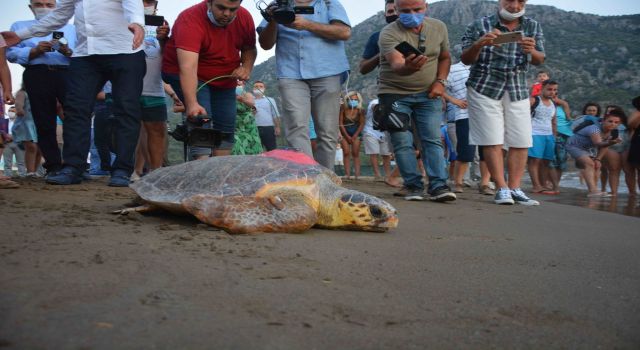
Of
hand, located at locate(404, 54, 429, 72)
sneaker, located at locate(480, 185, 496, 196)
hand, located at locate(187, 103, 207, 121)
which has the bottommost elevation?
sneaker, located at locate(480, 185, 496, 196)

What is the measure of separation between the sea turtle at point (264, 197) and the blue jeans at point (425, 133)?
165 centimetres

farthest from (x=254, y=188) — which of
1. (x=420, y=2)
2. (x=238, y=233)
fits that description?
(x=420, y=2)

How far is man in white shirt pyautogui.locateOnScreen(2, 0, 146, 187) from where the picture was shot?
3818 mm

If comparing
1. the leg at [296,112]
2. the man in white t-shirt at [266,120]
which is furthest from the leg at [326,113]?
the man in white t-shirt at [266,120]

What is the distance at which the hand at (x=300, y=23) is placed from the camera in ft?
12.0

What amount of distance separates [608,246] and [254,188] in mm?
1822

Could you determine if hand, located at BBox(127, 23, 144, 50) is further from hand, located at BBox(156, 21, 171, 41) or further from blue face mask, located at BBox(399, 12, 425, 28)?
blue face mask, located at BBox(399, 12, 425, 28)

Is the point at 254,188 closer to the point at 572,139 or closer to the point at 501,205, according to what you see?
the point at 501,205

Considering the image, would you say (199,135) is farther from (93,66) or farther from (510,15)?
(510,15)

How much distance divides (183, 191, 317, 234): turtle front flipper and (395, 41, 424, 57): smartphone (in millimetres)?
1840

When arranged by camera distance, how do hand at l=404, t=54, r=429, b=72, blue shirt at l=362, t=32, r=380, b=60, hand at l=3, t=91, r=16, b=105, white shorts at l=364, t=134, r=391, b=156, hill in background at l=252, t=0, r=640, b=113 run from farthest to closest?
→ 1. hill in background at l=252, t=0, r=640, b=113
2. white shorts at l=364, t=134, r=391, b=156
3. blue shirt at l=362, t=32, r=380, b=60
4. hand at l=3, t=91, r=16, b=105
5. hand at l=404, t=54, r=429, b=72

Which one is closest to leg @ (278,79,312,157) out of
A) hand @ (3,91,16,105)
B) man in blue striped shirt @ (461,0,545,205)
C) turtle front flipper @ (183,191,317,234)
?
turtle front flipper @ (183,191,317,234)

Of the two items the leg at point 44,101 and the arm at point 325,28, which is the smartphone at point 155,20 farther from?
the arm at point 325,28

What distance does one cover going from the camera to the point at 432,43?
4242 mm
